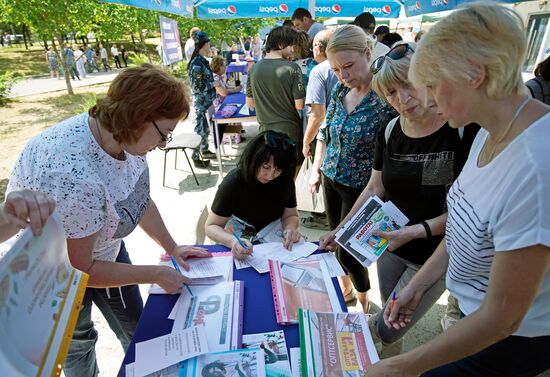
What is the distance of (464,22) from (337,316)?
3.03ft

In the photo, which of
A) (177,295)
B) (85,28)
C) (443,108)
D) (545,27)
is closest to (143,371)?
(177,295)

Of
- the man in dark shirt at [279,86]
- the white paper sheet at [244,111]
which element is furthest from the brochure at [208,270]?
the white paper sheet at [244,111]

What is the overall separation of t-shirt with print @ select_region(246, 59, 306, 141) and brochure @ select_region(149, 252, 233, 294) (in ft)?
7.58

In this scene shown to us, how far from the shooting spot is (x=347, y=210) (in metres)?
2.17

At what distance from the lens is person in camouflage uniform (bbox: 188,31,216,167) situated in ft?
16.2

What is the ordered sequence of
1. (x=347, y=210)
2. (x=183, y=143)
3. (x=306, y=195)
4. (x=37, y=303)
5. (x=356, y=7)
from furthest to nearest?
1. (x=356, y=7)
2. (x=183, y=143)
3. (x=306, y=195)
4. (x=347, y=210)
5. (x=37, y=303)

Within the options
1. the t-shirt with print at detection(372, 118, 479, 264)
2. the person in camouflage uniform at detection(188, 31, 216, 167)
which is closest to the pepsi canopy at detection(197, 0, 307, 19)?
the person in camouflage uniform at detection(188, 31, 216, 167)

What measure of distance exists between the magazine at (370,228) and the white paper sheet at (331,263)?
8 cm

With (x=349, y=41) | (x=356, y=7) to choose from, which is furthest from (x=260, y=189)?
(x=356, y=7)

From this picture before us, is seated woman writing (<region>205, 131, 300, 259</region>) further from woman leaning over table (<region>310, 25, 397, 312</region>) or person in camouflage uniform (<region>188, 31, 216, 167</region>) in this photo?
person in camouflage uniform (<region>188, 31, 216, 167</region>)

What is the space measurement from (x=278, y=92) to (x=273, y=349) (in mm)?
2839

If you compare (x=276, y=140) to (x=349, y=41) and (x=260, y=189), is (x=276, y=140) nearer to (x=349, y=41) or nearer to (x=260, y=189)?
(x=260, y=189)

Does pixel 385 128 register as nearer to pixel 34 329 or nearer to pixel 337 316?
pixel 337 316

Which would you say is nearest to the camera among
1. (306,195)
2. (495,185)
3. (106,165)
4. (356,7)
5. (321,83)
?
(495,185)
